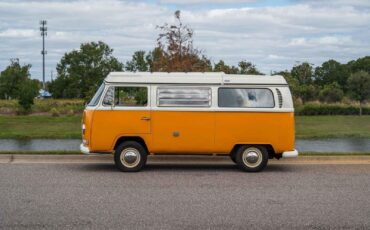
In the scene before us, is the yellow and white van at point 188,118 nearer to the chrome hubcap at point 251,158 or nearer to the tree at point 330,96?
the chrome hubcap at point 251,158

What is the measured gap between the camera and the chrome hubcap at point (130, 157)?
1267cm

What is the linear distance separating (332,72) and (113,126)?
75.6 meters

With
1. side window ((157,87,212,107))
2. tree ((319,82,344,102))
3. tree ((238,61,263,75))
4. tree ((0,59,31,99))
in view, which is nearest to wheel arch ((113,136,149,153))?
side window ((157,87,212,107))

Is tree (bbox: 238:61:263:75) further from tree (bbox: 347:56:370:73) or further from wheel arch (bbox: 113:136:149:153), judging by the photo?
tree (bbox: 347:56:370:73)

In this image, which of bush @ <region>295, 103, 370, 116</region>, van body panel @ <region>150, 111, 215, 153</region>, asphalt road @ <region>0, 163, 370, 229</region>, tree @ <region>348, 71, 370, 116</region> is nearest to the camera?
asphalt road @ <region>0, 163, 370, 229</region>

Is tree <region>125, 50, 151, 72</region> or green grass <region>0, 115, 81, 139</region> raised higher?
tree <region>125, 50, 151, 72</region>

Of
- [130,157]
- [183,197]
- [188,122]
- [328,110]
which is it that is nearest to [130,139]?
[130,157]

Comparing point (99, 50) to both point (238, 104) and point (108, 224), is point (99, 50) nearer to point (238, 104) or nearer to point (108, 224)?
point (238, 104)

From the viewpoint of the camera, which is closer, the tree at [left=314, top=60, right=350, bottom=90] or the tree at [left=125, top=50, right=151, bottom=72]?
the tree at [left=125, top=50, right=151, bottom=72]

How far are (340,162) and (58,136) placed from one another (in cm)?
881

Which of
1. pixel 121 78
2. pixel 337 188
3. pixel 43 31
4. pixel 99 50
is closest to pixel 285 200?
pixel 337 188

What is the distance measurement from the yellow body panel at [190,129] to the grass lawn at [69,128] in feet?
21.4

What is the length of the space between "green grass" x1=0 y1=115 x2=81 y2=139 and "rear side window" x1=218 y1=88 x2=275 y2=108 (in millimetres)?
7518

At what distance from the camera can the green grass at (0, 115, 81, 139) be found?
19.2 metres
